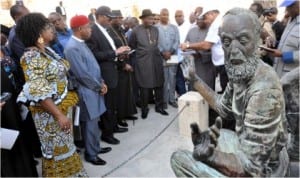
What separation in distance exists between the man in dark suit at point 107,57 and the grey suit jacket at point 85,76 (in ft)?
1.95

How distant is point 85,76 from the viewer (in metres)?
3.74

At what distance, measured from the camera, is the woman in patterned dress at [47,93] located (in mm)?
2779

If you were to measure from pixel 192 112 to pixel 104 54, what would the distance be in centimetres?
142

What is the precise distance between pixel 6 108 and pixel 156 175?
1.66 metres

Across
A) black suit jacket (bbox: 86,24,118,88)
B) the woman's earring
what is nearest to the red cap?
black suit jacket (bbox: 86,24,118,88)

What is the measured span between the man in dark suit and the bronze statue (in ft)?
10.2

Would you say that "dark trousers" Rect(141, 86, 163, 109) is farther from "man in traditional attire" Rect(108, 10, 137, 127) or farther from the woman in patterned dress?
the woman in patterned dress

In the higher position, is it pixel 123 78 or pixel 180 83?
pixel 123 78

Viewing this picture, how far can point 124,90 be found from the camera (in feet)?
18.0

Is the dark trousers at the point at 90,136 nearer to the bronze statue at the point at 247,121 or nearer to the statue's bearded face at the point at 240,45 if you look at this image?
the bronze statue at the point at 247,121

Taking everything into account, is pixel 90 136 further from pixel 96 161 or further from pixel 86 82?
pixel 86 82

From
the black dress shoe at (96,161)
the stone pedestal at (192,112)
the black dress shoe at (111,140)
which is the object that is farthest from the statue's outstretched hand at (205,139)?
the black dress shoe at (111,140)

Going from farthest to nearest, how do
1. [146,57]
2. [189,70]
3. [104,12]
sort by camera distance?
1. [146,57]
2. [104,12]
3. [189,70]


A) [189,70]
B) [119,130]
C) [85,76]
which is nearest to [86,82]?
[85,76]
